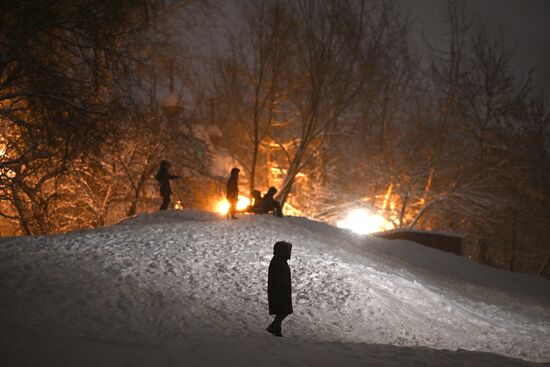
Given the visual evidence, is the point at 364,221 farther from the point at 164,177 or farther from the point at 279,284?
the point at 279,284

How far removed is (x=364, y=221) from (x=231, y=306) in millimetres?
21239

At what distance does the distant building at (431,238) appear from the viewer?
854 inches

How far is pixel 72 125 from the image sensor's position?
31.7 feet

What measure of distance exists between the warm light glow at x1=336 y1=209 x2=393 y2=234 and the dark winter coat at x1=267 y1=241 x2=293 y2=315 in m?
21.6

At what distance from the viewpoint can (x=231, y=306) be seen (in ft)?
30.2

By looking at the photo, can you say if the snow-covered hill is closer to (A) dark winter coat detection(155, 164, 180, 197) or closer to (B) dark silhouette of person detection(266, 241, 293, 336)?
(B) dark silhouette of person detection(266, 241, 293, 336)

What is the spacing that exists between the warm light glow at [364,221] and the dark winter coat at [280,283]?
21643 mm

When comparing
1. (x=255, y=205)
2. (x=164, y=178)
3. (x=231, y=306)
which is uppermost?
(x=164, y=178)

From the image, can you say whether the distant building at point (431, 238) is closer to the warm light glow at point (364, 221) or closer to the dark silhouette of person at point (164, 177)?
the warm light glow at point (364, 221)

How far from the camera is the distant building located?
21.7 metres

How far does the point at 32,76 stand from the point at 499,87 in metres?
26.1

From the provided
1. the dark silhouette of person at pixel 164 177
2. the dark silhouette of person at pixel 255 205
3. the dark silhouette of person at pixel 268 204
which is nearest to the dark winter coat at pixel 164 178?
the dark silhouette of person at pixel 164 177

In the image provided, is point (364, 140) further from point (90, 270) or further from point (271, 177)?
point (90, 270)

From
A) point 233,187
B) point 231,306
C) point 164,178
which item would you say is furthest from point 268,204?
point 231,306
